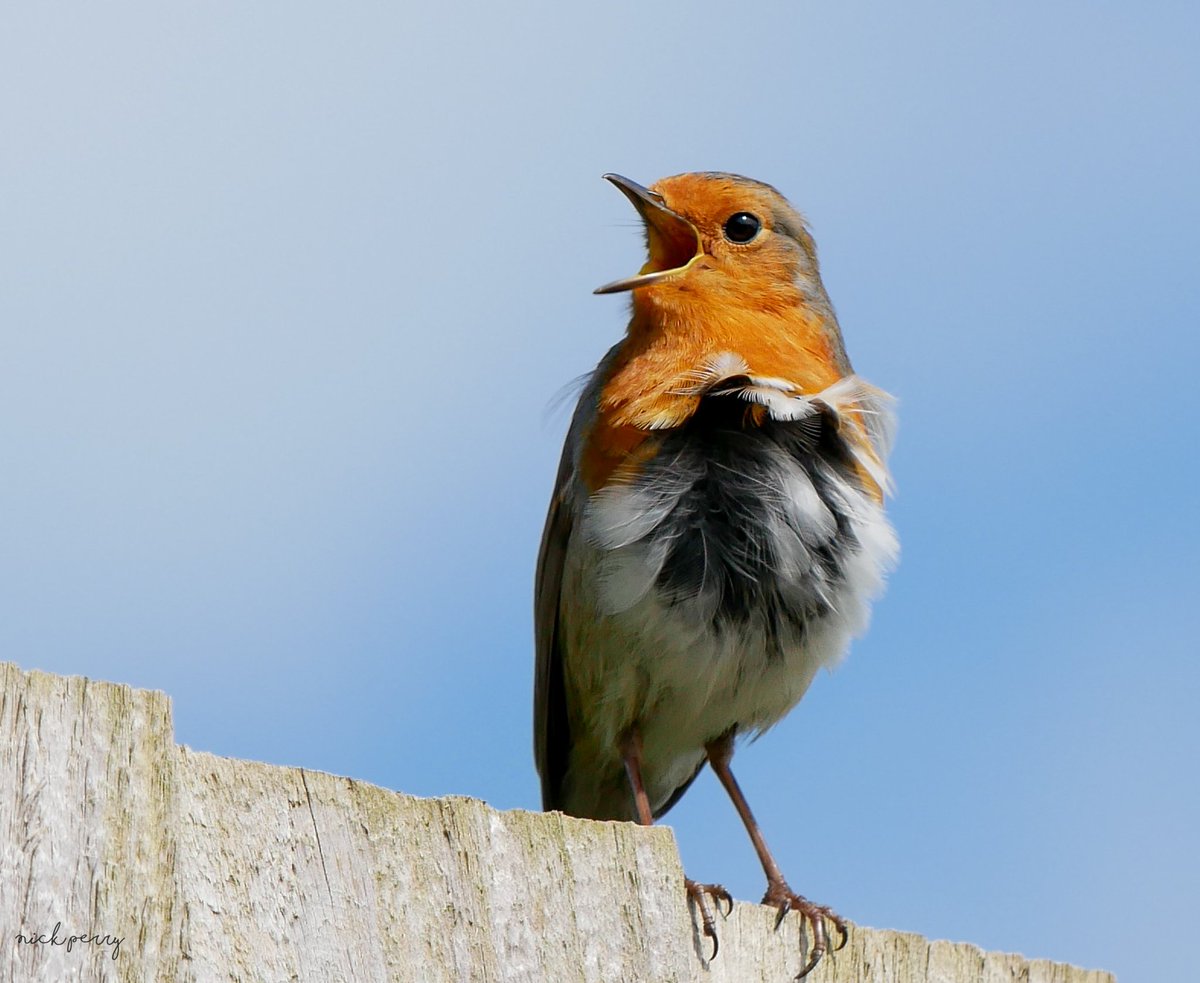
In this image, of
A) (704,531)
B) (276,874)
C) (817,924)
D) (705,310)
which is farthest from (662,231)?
(276,874)

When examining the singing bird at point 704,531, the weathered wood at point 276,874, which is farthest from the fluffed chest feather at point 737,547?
the weathered wood at point 276,874

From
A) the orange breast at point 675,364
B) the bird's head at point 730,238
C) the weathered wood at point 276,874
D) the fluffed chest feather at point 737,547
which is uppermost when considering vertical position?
the bird's head at point 730,238

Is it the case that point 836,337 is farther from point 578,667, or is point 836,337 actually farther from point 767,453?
point 578,667

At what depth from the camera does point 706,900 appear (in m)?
3.53

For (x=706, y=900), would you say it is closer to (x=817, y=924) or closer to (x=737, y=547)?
(x=817, y=924)

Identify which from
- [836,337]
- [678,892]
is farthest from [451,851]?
[836,337]

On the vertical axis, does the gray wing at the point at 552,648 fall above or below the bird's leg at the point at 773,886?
above

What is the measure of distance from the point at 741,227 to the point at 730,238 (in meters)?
0.07

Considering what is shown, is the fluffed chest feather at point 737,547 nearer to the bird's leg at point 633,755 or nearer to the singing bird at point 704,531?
the singing bird at point 704,531

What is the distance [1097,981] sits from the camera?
14.3ft

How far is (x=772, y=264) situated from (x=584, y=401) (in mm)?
991

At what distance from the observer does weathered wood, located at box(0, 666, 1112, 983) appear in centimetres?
236

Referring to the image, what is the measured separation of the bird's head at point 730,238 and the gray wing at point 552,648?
0.87 m

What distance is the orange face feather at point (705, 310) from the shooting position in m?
4.93
